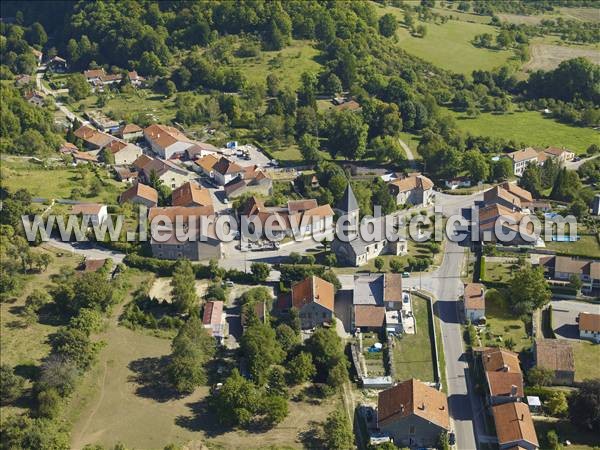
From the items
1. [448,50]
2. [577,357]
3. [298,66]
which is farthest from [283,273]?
[448,50]

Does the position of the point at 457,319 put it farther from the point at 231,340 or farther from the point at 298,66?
the point at 298,66

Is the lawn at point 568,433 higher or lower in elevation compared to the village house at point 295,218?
higher

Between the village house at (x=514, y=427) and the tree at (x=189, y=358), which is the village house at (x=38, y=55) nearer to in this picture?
the tree at (x=189, y=358)

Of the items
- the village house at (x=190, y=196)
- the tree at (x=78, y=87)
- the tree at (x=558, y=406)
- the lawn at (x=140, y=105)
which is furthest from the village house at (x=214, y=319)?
the tree at (x=78, y=87)

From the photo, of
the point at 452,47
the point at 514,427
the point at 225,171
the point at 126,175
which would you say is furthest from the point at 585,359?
the point at 452,47

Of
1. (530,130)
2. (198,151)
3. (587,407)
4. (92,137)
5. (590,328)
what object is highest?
(587,407)

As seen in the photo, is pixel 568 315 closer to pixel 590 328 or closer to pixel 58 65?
pixel 590 328

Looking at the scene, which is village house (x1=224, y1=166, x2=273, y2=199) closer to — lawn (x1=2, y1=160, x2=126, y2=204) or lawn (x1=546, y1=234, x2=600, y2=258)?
lawn (x1=2, y1=160, x2=126, y2=204)
